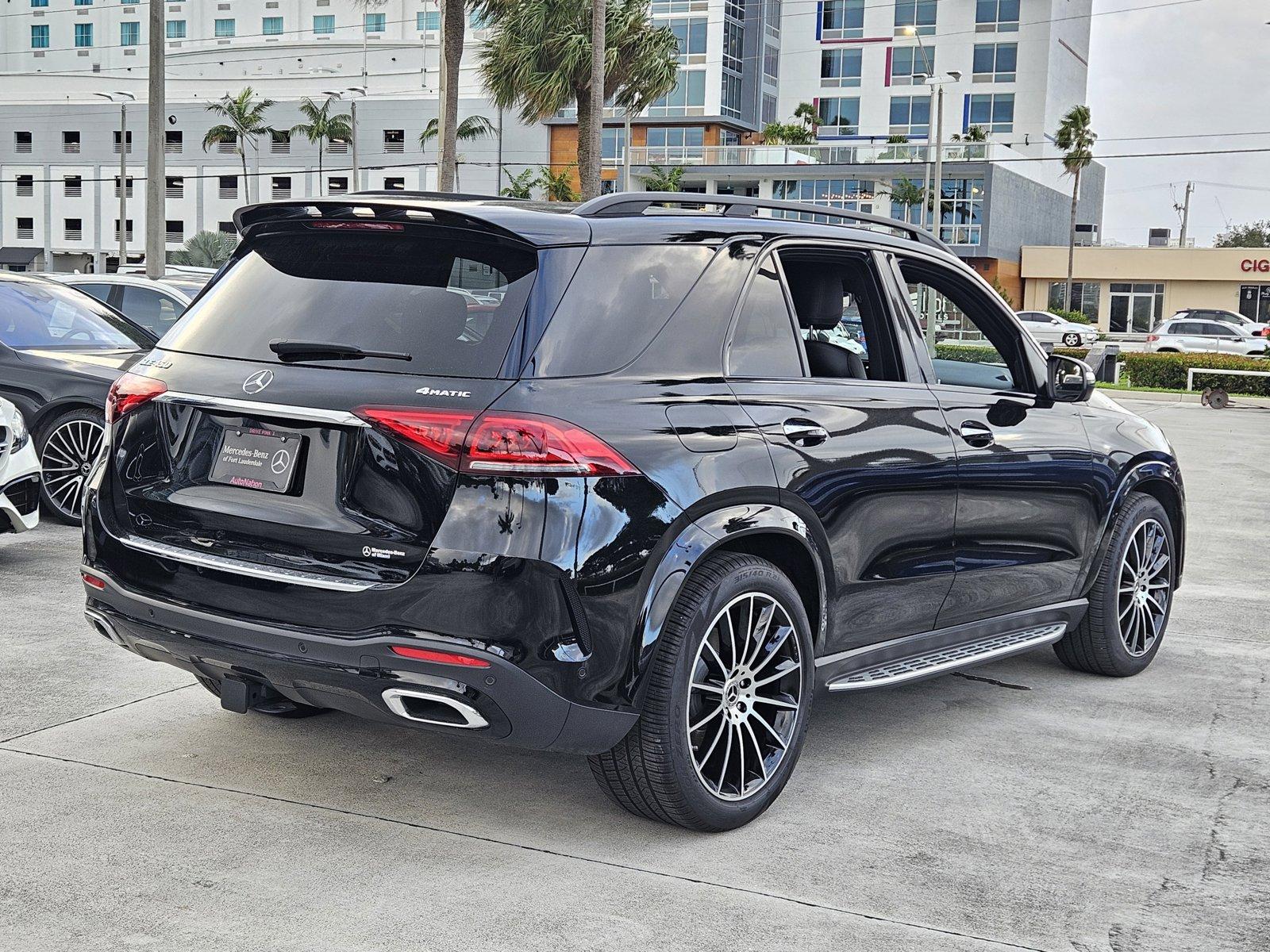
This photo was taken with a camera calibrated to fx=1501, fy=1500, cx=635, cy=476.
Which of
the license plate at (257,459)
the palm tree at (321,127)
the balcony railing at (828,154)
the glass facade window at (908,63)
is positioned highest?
the glass facade window at (908,63)

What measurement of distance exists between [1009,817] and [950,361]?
2558 mm

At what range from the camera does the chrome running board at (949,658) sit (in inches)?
193

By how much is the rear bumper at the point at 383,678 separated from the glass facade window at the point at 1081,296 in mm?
75993

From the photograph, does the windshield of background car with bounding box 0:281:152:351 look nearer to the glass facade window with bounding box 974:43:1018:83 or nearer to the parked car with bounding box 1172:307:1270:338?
the parked car with bounding box 1172:307:1270:338

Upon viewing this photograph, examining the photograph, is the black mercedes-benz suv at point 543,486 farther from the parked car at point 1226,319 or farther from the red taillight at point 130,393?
the parked car at point 1226,319

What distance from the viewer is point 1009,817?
4.59 metres

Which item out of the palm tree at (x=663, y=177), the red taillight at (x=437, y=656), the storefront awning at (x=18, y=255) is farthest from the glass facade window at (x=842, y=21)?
the red taillight at (x=437, y=656)

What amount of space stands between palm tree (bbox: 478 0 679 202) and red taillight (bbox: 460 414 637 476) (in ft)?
91.1

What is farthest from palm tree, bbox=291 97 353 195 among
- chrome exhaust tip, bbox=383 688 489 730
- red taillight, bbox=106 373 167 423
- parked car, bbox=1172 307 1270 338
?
chrome exhaust tip, bbox=383 688 489 730

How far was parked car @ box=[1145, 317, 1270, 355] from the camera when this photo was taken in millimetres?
45594

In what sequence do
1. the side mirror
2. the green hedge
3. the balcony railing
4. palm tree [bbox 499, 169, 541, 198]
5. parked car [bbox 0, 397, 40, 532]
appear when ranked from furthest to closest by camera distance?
palm tree [bbox 499, 169, 541, 198]
the balcony railing
the green hedge
parked car [bbox 0, 397, 40, 532]
the side mirror

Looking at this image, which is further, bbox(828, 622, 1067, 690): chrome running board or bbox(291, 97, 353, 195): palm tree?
bbox(291, 97, 353, 195): palm tree

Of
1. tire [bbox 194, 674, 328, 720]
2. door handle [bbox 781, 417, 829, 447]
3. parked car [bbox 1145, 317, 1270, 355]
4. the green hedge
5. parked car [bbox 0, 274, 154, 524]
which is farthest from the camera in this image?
parked car [bbox 1145, 317, 1270, 355]

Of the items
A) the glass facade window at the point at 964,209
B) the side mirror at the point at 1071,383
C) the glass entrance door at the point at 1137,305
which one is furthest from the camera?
the glass entrance door at the point at 1137,305
